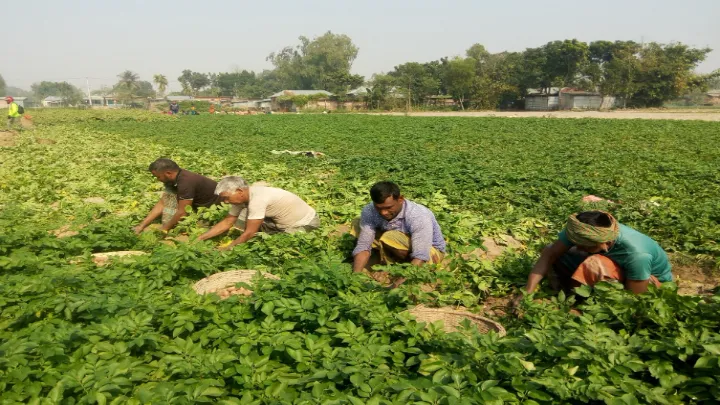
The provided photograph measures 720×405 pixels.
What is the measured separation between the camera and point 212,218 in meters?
5.72

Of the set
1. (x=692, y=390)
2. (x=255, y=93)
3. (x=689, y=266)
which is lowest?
(x=689, y=266)

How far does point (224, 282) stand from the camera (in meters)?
3.70

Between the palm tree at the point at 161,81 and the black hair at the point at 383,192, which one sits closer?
the black hair at the point at 383,192

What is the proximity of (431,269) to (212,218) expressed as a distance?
3.17m

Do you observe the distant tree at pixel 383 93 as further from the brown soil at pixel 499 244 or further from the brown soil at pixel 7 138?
the brown soil at pixel 499 244

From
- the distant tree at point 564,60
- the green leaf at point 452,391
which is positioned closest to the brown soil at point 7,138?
the green leaf at point 452,391

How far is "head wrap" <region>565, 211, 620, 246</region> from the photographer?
3180mm

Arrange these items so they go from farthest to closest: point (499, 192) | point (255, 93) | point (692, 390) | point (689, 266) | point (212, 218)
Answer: point (255, 93) → point (499, 192) → point (212, 218) → point (689, 266) → point (692, 390)

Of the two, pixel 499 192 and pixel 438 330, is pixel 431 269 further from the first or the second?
pixel 499 192

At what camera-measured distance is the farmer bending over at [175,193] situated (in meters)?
5.48

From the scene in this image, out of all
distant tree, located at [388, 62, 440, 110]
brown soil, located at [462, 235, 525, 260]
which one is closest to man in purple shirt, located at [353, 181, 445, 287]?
brown soil, located at [462, 235, 525, 260]

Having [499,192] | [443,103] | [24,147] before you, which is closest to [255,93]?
[443,103]

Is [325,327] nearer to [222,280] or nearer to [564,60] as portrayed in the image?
[222,280]

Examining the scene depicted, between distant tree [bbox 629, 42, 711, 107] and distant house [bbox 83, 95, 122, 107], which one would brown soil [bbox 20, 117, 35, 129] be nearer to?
distant tree [bbox 629, 42, 711, 107]
